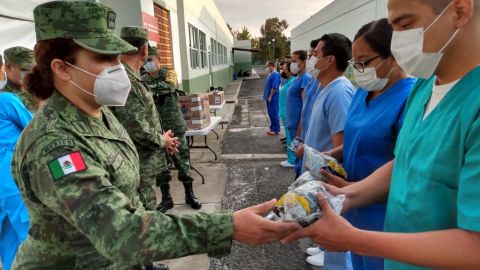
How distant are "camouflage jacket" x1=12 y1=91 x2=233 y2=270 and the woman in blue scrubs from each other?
1.04 meters

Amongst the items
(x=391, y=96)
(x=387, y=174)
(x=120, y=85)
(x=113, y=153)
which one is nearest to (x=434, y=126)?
(x=387, y=174)

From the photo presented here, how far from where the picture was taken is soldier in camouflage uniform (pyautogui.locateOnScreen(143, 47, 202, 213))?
4684 millimetres

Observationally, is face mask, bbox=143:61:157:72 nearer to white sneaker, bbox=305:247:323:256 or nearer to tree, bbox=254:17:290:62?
white sneaker, bbox=305:247:323:256

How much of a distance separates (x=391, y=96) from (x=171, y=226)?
1.45 meters

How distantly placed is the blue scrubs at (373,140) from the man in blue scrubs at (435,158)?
0.56 meters

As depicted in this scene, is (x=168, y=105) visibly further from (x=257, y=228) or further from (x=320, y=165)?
(x=257, y=228)

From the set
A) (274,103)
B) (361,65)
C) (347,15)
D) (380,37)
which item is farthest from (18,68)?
(347,15)

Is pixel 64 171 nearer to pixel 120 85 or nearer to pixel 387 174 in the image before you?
pixel 120 85

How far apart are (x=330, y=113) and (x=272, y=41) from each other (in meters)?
65.8

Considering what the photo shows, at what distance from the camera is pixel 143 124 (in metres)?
3.28

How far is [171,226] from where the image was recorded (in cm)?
124

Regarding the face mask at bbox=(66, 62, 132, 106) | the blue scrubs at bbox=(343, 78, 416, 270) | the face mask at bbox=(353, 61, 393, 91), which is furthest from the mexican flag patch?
the face mask at bbox=(353, 61, 393, 91)

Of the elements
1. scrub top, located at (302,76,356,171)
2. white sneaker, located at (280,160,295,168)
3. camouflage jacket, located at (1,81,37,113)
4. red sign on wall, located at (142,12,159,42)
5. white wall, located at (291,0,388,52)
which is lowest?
white sneaker, located at (280,160,295,168)

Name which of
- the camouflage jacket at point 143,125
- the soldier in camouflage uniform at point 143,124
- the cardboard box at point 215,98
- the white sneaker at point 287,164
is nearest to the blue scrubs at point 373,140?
the soldier in camouflage uniform at point 143,124
